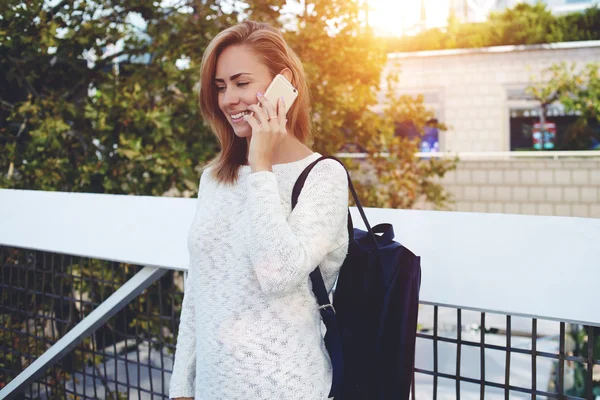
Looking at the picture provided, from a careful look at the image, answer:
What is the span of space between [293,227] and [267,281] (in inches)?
4.4

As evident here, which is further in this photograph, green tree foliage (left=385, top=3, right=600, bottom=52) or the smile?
green tree foliage (left=385, top=3, right=600, bottom=52)

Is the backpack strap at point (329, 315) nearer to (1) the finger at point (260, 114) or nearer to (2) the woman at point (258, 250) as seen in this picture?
(2) the woman at point (258, 250)

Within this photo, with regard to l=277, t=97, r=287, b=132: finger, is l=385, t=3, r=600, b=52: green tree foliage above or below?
above

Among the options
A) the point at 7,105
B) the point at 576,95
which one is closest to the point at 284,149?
the point at 7,105

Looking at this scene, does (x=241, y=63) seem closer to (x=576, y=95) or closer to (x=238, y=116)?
(x=238, y=116)

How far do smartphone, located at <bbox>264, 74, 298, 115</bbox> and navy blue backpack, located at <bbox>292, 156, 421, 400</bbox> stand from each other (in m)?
0.16

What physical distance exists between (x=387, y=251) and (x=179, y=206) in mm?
885

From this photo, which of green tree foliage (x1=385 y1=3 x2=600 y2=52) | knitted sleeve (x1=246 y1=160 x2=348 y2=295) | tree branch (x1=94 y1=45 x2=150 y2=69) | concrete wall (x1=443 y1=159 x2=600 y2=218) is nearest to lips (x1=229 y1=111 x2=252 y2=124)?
knitted sleeve (x1=246 y1=160 x2=348 y2=295)

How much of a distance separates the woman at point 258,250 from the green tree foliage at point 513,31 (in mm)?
15886

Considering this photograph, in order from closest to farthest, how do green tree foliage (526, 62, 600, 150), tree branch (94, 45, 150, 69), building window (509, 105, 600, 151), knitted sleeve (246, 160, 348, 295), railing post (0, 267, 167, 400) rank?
knitted sleeve (246, 160, 348, 295), railing post (0, 267, 167, 400), tree branch (94, 45, 150, 69), green tree foliage (526, 62, 600, 150), building window (509, 105, 600, 151)

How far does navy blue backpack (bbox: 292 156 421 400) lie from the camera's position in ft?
3.95

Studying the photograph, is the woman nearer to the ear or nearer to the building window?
the ear

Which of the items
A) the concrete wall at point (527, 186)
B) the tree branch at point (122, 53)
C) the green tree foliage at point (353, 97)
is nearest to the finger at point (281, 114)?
the green tree foliage at point (353, 97)

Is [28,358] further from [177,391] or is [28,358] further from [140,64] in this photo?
[140,64]
